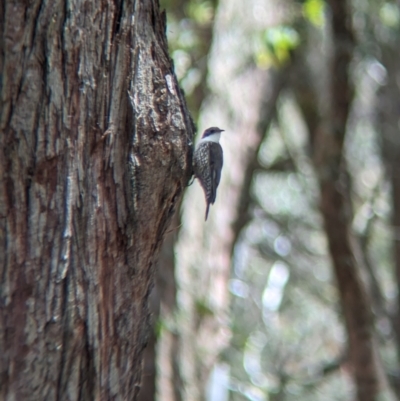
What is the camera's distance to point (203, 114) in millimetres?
6996

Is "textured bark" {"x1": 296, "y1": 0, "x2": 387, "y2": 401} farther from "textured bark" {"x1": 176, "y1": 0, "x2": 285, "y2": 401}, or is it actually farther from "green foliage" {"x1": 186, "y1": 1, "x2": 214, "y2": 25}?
"green foliage" {"x1": 186, "y1": 1, "x2": 214, "y2": 25}

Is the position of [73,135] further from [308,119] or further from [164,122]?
[308,119]

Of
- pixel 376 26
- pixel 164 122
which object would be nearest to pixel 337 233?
pixel 376 26

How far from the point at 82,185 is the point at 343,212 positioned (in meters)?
4.73

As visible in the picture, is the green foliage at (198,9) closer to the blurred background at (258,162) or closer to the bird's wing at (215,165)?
the blurred background at (258,162)

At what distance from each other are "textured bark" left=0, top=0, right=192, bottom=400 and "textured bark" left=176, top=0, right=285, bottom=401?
4418 millimetres

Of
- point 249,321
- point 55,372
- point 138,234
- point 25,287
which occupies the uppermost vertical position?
point 249,321

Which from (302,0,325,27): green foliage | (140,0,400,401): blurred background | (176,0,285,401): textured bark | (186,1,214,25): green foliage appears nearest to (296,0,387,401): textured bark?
(140,0,400,401): blurred background

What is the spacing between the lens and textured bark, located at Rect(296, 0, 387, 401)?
20.4ft

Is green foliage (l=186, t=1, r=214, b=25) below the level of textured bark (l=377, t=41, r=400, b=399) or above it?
above

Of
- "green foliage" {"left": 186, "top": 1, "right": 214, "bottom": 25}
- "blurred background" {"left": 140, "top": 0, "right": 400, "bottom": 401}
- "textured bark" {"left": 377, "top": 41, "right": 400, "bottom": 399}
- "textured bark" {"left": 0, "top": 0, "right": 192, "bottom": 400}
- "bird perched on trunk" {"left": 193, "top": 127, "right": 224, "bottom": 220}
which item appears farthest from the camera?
"textured bark" {"left": 377, "top": 41, "right": 400, "bottom": 399}

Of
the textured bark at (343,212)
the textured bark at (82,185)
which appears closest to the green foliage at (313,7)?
the textured bark at (343,212)

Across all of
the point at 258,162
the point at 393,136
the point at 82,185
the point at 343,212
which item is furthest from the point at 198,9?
the point at 82,185

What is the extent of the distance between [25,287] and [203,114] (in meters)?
5.08
